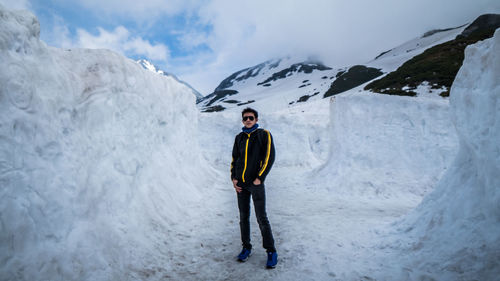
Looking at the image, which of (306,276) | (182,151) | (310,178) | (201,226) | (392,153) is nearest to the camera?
(306,276)

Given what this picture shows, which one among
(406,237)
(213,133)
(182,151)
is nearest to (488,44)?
(406,237)

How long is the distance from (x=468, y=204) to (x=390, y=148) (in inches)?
268

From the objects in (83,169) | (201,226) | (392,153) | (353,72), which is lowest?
(201,226)

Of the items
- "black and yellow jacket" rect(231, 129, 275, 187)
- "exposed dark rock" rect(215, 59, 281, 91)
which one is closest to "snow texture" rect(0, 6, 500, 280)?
"black and yellow jacket" rect(231, 129, 275, 187)

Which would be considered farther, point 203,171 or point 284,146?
point 284,146

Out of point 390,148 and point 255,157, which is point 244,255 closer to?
point 255,157

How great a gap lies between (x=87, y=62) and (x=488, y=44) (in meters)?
7.14

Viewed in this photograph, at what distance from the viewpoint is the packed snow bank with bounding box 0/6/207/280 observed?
2.86 m

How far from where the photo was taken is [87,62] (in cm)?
492

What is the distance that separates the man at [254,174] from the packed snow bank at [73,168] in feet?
5.68

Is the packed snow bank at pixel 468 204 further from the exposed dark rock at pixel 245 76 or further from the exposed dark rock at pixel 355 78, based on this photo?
the exposed dark rock at pixel 245 76

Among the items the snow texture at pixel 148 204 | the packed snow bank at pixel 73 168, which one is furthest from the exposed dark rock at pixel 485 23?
the packed snow bank at pixel 73 168

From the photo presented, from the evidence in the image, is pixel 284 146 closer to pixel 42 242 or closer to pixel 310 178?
pixel 310 178

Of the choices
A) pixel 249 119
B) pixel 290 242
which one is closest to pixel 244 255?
pixel 290 242
